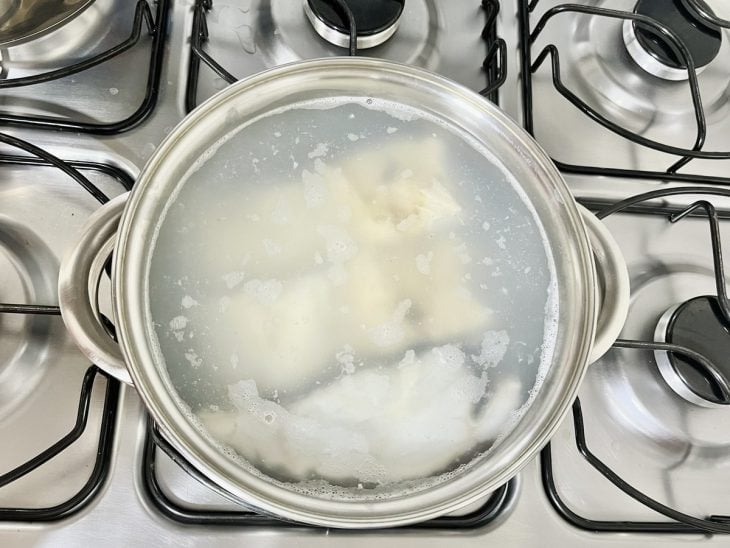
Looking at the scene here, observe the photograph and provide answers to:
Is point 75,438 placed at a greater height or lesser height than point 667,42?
lesser

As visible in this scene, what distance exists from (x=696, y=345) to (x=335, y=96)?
0.53 meters

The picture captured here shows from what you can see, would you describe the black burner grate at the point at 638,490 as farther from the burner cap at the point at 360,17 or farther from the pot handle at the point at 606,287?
the burner cap at the point at 360,17

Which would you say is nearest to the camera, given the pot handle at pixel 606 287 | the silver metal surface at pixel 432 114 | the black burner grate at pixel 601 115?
the silver metal surface at pixel 432 114

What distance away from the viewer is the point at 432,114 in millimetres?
735

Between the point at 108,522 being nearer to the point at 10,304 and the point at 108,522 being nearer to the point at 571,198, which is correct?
the point at 10,304

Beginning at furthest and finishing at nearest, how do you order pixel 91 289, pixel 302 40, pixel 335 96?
1. pixel 302 40
2. pixel 335 96
3. pixel 91 289

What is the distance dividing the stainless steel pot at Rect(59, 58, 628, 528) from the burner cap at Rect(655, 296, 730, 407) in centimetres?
13

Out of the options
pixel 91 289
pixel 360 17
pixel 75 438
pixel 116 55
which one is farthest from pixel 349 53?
pixel 75 438

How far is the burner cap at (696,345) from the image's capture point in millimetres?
738

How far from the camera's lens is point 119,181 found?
0.76 m

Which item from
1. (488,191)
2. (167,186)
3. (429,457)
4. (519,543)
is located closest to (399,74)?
(488,191)

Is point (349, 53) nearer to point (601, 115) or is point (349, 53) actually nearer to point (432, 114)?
point (432, 114)


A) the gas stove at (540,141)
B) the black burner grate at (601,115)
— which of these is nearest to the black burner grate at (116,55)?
the gas stove at (540,141)

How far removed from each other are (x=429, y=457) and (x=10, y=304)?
0.48m
